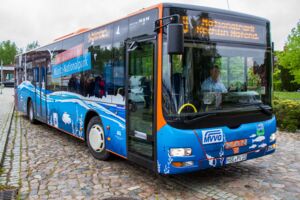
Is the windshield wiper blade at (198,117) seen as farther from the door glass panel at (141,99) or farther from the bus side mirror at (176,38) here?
the bus side mirror at (176,38)

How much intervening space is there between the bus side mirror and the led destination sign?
39 cm

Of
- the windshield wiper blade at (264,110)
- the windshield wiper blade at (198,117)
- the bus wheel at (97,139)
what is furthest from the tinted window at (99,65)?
the windshield wiper blade at (264,110)

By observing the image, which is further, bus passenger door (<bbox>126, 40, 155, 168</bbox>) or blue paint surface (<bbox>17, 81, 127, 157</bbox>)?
blue paint surface (<bbox>17, 81, 127, 157</bbox>)

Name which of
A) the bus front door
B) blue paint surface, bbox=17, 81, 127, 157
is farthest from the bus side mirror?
the bus front door

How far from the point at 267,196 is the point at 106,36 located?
4135mm

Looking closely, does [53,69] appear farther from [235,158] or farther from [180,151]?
[235,158]

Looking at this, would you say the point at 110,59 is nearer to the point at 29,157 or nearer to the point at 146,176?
the point at 146,176

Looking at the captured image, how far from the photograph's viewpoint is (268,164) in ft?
22.5

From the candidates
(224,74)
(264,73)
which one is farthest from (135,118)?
(264,73)

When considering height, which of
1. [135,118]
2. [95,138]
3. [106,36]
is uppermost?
[106,36]

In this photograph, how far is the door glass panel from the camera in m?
5.11

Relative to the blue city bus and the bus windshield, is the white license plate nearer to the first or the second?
the blue city bus

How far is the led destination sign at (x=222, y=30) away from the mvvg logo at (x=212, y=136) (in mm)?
1427

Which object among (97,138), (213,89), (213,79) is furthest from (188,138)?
(97,138)
